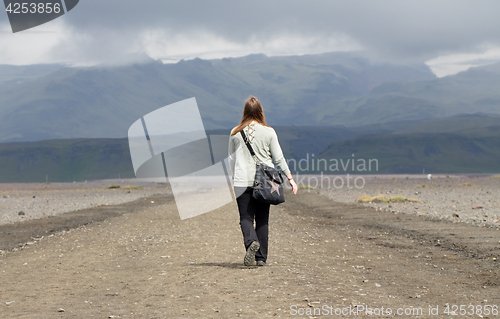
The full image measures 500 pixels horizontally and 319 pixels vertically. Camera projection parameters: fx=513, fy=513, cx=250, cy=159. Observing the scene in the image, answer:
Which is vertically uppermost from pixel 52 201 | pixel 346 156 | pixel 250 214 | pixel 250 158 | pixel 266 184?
pixel 250 158

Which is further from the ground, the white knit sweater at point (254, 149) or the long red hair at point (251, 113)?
the long red hair at point (251, 113)

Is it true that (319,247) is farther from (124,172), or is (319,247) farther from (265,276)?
(124,172)

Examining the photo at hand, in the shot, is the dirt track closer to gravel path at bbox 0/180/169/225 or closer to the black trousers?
the black trousers

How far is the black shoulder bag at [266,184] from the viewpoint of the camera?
581 cm

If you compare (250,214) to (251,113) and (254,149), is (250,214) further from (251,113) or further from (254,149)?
(251,113)

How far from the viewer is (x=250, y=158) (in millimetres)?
5977

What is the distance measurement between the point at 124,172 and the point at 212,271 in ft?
501

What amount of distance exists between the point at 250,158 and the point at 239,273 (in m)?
1.36

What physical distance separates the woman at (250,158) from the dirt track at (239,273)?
64 centimetres

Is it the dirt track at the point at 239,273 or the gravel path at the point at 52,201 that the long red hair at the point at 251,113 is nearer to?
the dirt track at the point at 239,273

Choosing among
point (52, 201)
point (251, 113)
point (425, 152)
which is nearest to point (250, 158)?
point (251, 113)

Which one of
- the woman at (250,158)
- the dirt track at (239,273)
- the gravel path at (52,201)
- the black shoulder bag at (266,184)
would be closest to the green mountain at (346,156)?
the gravel path at (52,201)

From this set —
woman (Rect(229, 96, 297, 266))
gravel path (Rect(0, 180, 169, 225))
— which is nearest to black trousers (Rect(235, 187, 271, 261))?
woman (Rect(229, 96, 297, 266))

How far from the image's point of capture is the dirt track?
4.90m
